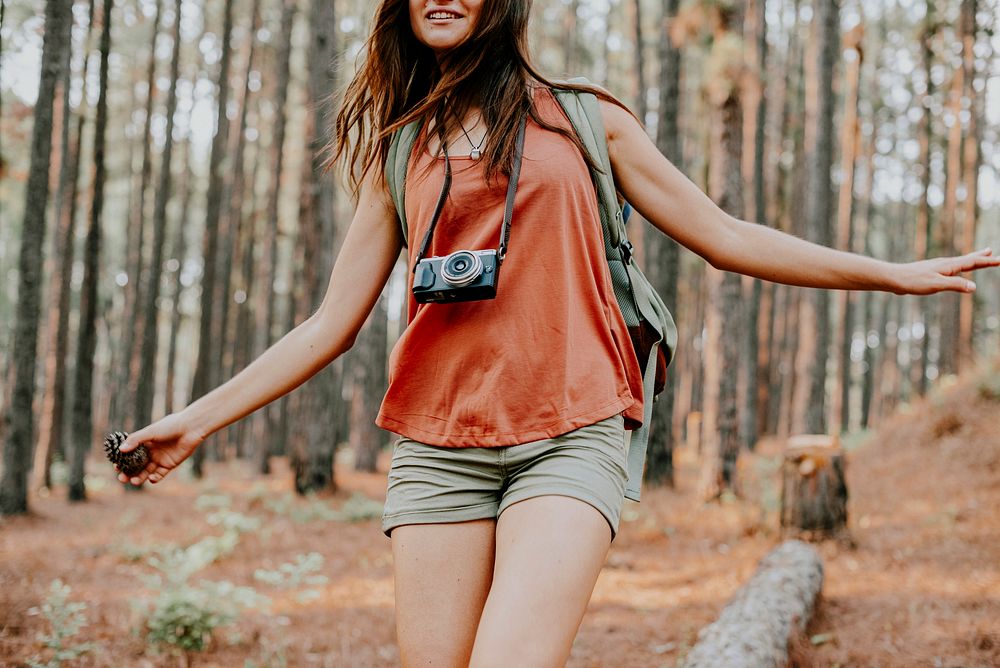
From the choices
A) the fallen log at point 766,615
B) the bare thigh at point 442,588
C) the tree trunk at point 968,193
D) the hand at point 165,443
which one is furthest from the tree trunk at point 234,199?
the bare thigh at point 442,588

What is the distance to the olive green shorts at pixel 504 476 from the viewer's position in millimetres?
1817

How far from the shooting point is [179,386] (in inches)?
2512

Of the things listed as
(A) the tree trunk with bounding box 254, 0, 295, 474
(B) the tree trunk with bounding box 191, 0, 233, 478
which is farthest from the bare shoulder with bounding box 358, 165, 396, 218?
(A) the tree trunk with bounding box 254, 0, 295, 474

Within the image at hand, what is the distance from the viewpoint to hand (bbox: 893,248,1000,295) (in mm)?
2066

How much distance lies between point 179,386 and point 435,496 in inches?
2616

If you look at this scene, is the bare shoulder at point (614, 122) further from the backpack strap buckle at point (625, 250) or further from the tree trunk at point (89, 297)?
the tree trunk at point (89, 297)

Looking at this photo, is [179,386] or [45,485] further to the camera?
[179,386]

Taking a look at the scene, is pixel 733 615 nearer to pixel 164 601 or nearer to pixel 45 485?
pixel 164 601

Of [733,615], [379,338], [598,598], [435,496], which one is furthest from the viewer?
[379,338]

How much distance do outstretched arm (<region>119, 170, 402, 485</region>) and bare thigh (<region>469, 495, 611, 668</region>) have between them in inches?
31.7

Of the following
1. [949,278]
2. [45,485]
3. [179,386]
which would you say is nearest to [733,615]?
[949,278]

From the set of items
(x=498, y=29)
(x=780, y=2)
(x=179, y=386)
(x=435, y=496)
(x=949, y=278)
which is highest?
(x=780, y=2)

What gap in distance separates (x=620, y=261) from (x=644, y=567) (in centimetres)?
692

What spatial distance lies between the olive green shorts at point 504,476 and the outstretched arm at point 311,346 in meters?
0.47
